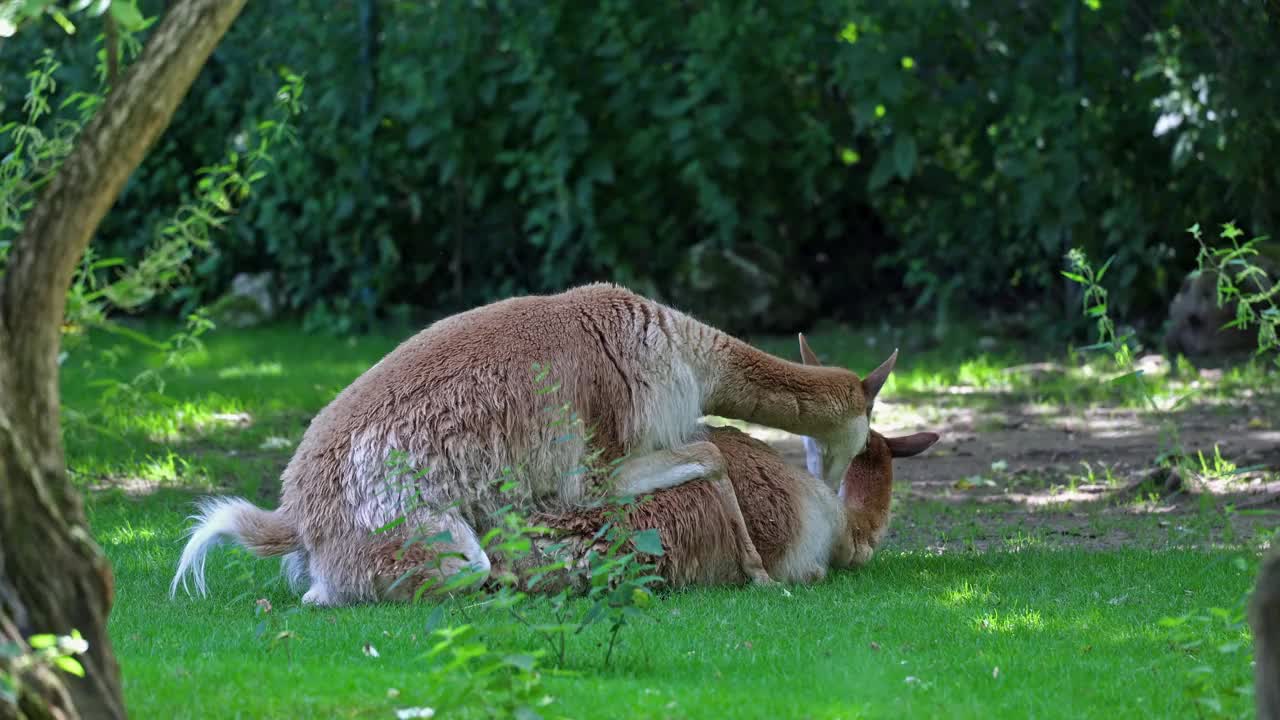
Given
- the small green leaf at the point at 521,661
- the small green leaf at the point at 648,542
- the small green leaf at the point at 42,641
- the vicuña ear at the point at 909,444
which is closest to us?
the small green leaf at the point at 42,641

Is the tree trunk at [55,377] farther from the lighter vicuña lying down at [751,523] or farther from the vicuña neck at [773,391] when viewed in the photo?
the vicuña neck at [773,391]

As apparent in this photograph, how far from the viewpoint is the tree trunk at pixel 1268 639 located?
354 centimetres

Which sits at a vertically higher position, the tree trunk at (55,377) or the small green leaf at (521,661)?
the tree trunk at (55,377)

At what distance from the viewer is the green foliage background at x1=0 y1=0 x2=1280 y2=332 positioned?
13.1 m

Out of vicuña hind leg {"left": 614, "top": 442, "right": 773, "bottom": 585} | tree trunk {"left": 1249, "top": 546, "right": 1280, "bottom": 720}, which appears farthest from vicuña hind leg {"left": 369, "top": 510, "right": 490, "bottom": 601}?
tree trunk {"left": 1249, "top": 546, "right": 1280, "bottom": 720}

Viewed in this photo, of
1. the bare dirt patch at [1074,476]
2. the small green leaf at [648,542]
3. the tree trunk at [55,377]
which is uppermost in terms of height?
the tree trunk at [55,377]

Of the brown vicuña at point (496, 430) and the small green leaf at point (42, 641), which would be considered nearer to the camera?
the small green leaf at point (42, 641)

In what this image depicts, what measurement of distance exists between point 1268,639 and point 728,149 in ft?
33.9

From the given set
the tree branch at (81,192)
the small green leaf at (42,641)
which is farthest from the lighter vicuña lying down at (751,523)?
the small green leaf at (42,641)

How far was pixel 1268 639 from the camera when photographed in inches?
140

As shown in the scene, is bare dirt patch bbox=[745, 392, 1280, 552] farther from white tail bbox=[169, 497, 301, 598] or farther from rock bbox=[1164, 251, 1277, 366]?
white tail bbox=[169, 497, 301, 598]

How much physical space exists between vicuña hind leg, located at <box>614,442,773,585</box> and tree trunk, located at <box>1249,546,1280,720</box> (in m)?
3.10

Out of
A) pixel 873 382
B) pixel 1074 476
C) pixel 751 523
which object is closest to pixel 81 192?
pixel 751 523

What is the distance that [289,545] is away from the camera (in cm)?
630
